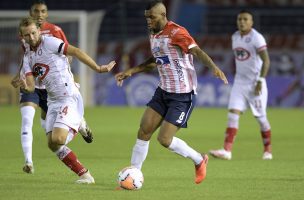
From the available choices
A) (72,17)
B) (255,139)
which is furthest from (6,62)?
(255,139)

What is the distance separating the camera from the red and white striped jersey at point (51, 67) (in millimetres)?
8766

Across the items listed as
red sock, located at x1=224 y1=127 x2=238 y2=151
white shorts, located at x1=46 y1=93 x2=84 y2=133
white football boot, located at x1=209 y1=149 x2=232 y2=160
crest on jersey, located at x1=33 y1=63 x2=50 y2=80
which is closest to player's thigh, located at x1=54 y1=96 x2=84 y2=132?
white shorts, located at x1=46 y1=93 x2=84 y2=133

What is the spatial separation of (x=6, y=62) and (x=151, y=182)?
52.1 ft

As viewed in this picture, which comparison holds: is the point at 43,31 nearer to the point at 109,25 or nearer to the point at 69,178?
the point at 69,178

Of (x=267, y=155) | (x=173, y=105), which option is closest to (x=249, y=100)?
(x=267, y=155)

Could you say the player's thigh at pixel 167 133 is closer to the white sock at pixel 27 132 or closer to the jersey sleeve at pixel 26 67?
the jersey sleeve at pixel 26 67

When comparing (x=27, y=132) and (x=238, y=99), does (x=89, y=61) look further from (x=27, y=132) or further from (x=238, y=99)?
(x=238, y=99)

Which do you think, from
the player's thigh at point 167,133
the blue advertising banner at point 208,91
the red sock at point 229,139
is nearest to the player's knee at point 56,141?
the player's thigh at point 167,133

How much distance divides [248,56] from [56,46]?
14.0 ft

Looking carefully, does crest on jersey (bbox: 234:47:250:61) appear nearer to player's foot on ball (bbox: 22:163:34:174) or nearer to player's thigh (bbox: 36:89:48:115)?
player's thigh (bbox: 36:89:48:115)

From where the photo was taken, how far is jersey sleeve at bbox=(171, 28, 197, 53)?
8641 mm

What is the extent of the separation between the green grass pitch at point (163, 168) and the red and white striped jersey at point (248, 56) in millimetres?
1158

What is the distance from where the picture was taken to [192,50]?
8.60 meters

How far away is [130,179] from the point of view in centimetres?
831
